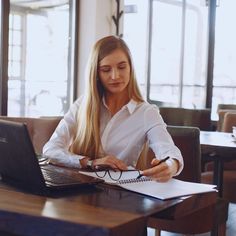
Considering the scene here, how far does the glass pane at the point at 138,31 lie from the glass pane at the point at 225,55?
2.94ft

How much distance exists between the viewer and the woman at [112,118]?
1790 mm

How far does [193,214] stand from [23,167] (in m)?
1.07

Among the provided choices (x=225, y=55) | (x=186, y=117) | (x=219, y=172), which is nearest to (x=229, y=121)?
(x=186, y=117)

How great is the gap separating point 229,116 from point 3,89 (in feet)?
6.15

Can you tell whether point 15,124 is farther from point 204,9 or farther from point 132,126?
point 204,9

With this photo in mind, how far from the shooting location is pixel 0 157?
1.32m

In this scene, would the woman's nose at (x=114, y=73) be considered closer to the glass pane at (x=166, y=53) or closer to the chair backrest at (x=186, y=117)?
the chair backrest at (x=186, y=117)

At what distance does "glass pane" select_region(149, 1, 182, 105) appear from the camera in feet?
18.3

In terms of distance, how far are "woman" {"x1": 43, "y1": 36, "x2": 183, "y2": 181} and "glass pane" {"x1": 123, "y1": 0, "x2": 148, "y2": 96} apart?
3507 millimetres

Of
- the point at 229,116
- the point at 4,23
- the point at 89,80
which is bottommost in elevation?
the point at 229,116

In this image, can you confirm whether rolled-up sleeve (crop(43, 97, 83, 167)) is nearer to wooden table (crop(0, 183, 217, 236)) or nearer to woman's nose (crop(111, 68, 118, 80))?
woman's nose (crop(111, 68, 118, 80))

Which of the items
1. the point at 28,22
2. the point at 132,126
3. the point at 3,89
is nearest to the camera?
the point at 132,126

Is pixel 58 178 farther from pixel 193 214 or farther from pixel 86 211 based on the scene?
pixel 193 214

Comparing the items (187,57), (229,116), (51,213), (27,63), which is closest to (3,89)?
(27,63)
